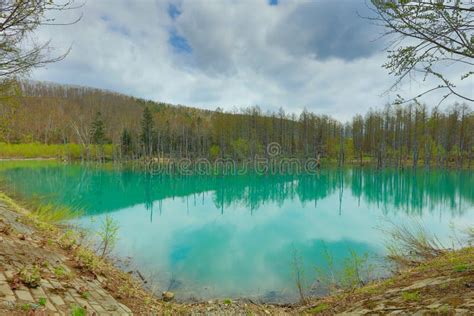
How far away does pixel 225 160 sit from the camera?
197 ft

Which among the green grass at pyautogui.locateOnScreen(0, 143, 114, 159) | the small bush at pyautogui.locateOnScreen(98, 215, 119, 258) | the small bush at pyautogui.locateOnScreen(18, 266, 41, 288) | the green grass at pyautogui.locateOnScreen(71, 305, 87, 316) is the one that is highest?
the green grass at pyautogui.locateOnScreen(0, 143, 114, 159)

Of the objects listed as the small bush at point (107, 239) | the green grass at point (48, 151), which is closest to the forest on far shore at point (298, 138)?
the green grass at point (48, 151)

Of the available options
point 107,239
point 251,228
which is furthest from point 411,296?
point 251,228

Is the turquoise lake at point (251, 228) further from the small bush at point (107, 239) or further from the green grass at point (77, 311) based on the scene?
the green grass at point (77, 311)

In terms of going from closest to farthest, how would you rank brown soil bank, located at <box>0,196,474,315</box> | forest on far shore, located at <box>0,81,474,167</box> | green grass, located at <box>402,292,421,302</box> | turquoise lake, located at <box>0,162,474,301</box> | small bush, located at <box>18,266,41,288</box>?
brown soil bank, located at <box>0,196,474,315</box>
small bush, located at <box>18,266,41,288</box>
green grass, located at <box>402,292,421,302</box>
turquoise lake, located at <box>0,162,474,301</box>
forest on far shore, located at <box>0,81,474,167</box>

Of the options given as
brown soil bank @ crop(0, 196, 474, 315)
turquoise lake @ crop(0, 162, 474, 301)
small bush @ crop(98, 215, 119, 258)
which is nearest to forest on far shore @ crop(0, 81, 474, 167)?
turquoise lake @ crop(0, 162, 474, 301)

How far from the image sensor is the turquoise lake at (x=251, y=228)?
28.5 ft

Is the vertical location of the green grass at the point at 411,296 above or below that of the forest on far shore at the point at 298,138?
below

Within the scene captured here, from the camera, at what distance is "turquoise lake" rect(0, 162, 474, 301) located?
868cm

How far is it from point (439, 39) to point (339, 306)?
461 cm

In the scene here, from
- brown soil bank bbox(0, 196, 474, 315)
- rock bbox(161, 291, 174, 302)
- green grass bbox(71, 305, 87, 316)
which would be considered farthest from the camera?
rock bbox(161, 291, 174, 302)

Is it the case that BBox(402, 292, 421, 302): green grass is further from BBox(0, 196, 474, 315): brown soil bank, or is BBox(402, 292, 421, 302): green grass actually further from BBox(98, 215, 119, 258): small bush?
BBox(98, 215, 119, 258): small bush

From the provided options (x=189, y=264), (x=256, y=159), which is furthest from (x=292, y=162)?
(x=189, y=264)

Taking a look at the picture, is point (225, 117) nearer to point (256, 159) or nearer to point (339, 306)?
point (256, 159)
